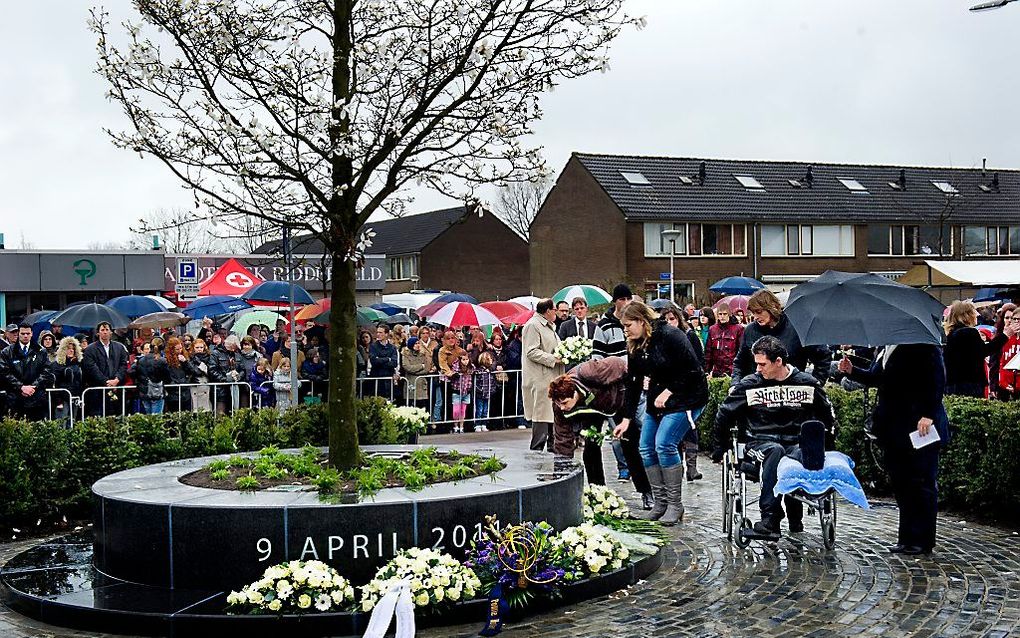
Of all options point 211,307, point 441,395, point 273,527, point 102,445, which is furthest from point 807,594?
point 211,307

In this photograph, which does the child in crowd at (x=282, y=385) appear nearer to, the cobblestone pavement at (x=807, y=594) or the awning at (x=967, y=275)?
the cobblestone pavement at (x=807, y=594)

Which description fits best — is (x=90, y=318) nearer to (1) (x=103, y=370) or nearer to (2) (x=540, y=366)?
(1) (x=103, y=370)

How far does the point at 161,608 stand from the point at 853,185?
54881 mm

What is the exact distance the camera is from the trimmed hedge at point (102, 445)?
1023cm

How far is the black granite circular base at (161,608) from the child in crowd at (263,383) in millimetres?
8395

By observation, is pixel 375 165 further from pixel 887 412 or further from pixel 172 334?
pixel 172 334

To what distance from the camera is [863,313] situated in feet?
30.1

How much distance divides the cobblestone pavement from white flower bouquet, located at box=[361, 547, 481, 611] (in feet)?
0.73

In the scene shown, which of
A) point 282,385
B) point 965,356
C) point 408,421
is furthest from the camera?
point 282,385

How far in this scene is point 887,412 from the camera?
902 centimetres

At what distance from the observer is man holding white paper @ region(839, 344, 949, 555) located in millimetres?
8781

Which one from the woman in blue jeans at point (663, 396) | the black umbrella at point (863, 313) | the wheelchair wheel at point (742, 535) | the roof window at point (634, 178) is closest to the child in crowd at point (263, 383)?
the woman in blue jeans at point (663, 396)

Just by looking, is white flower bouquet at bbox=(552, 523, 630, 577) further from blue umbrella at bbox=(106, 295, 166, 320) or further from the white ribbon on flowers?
blue umbrella at bbox=(106, 295, 166, 320)

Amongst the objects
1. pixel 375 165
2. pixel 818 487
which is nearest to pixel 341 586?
pixel 375 165
